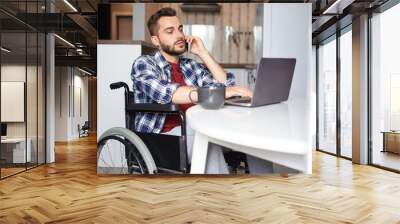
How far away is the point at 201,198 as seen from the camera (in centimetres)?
445

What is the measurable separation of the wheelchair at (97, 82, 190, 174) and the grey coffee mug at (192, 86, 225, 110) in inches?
14.6

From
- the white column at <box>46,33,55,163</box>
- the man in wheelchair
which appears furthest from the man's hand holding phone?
the white column at <box>46,33,55,163</box>

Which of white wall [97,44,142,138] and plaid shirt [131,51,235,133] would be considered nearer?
plaid shirt [131,51,235,133]

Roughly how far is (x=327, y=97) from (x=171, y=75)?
5387mm

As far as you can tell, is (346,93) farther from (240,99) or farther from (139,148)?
(139,148)

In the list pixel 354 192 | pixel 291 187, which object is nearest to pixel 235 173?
pixel 291 187

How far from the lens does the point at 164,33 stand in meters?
4.93

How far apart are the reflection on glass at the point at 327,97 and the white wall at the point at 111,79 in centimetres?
522

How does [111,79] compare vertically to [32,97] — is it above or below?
above

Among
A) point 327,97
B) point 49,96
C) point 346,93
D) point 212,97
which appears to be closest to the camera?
point 212,97

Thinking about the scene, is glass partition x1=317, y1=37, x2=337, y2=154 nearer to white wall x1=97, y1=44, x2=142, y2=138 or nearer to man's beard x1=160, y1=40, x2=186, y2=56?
man's beard x1=160, y1=40, x2=186, y2=56

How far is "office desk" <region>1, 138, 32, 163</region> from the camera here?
5.90 metres

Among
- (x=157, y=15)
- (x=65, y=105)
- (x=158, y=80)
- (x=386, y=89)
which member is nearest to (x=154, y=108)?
(x=158, y=80)

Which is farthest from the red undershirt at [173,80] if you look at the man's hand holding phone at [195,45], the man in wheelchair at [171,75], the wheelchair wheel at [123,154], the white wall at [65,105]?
the white wall at [65,105]
